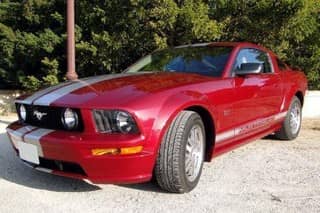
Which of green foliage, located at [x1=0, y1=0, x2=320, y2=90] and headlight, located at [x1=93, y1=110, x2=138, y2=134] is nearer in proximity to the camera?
headlight, located at [x1=93, y1=110, x2=138, y2=134]

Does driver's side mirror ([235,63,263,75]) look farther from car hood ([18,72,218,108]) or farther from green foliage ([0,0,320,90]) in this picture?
green foliage ([0,0,320,90])

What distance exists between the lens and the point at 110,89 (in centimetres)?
402

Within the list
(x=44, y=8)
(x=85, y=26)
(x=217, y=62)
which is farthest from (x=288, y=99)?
(x=44, y=8)

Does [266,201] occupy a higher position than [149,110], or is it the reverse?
[149,110]

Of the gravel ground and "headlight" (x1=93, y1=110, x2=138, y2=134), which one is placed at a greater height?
"headlight" (x1=93, y1=110, x2=138, y2=134)

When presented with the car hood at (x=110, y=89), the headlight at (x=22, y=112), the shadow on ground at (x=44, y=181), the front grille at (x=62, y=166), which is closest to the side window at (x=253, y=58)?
the car hood at (x=110, y=89)

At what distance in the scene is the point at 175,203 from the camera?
12.7 feet

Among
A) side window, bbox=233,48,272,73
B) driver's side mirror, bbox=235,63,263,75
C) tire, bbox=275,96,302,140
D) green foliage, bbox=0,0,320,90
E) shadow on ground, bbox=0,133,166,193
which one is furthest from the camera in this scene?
green foliage, bbox=0,0,320,90

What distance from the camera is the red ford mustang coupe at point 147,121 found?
3.65 metres

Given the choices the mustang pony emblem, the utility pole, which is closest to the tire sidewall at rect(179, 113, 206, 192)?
the mustang pony emblem

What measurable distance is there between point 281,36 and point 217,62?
4.26m

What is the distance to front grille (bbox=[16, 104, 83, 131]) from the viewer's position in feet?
12.6

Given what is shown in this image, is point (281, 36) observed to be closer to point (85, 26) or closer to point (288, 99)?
point (288, 99)

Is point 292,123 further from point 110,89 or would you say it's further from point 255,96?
point 110,89
